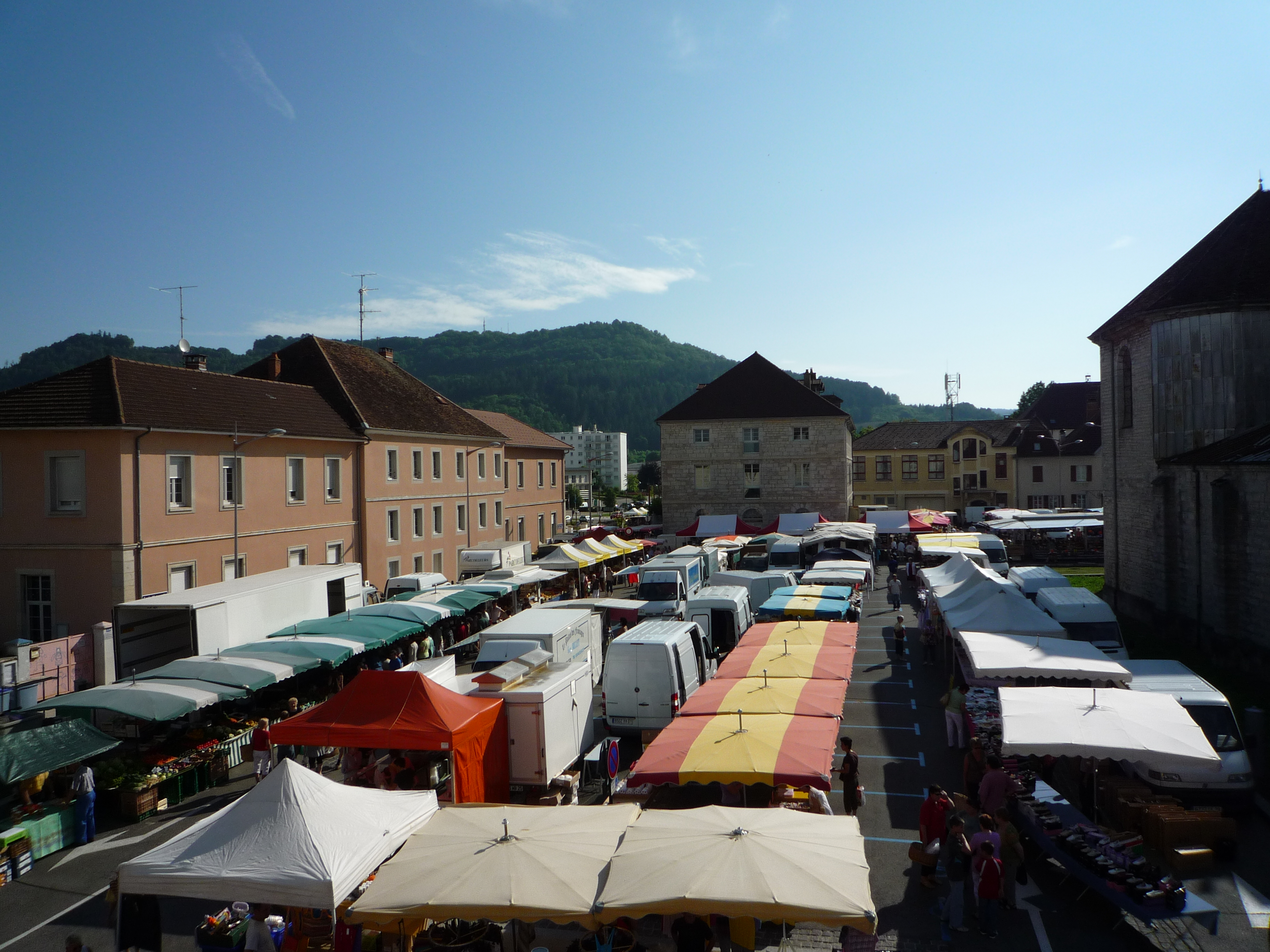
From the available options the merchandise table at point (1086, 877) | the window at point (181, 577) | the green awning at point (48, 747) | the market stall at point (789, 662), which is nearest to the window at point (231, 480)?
the window at point (181, 577)

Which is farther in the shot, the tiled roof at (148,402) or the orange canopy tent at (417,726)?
the tiled roof at (148,402)

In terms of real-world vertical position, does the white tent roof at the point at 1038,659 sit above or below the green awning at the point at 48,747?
above

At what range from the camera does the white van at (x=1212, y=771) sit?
11242mm

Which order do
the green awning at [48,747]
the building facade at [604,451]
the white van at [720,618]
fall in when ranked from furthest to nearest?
the building facade at [604,451], the white van at [720,618], the green awning at [48,747]

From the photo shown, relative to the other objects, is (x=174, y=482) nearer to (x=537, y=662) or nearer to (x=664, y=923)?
(x=537, y=662)

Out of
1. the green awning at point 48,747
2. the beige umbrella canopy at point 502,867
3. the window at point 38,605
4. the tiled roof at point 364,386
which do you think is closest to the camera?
the beige umbrella canopy at point 502,867

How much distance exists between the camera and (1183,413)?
2408cm

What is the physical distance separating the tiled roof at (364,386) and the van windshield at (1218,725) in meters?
28.2

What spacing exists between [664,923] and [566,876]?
2.06 metres

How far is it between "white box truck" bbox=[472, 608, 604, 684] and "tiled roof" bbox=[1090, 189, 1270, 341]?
63.3ft

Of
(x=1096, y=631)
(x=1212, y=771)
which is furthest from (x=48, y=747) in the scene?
(x=1096, y=631)

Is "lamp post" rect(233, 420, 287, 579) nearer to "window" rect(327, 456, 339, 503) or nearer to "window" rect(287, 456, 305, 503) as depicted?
"window" rect(287, 456, 305, 503)

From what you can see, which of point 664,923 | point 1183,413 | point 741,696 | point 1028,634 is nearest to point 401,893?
point 664,923

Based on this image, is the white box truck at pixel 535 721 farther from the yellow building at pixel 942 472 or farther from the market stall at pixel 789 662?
the yellow building at pixel 942 472
